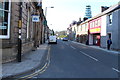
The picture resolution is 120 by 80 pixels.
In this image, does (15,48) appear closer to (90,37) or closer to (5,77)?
(5,77)

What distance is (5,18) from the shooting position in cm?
1027

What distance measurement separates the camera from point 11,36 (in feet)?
34.4

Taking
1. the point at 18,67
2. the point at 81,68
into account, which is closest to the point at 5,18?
the point at 18,67

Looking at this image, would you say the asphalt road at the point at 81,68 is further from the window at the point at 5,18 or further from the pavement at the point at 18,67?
the window at the point at 5,18

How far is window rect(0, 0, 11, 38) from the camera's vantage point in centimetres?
985

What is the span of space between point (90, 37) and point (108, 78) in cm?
3398

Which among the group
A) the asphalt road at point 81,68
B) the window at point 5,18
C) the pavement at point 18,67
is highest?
the window at point 5,18

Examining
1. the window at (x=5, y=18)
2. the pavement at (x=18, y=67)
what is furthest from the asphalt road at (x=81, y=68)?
the window at (x=5, y=18)

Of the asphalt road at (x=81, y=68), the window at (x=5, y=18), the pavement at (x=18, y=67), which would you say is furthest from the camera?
the window at (x=5, y=18)

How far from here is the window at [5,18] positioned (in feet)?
32.3

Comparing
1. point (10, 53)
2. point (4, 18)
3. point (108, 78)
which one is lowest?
point (108, 78)

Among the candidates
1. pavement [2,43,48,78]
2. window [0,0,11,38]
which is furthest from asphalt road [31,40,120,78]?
window [0,0,11,38]

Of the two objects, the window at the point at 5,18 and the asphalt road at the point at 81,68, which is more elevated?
the window at the point at 5,18

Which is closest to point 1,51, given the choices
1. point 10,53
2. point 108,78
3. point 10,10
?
point 10,53
